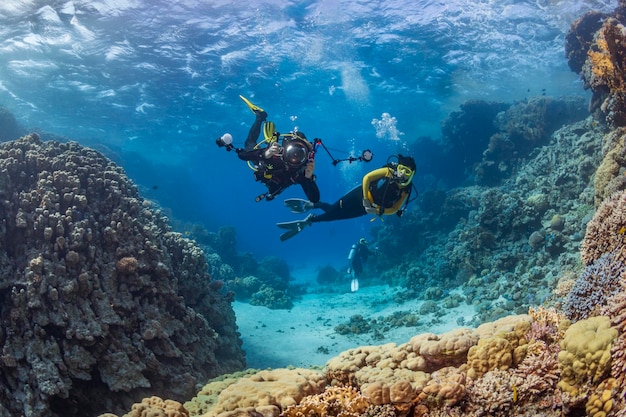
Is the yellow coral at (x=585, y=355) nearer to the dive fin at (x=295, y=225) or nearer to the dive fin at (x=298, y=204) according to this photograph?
the dive fin at (x=295, y=225)

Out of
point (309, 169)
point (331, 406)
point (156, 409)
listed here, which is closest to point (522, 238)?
point (309, 169)

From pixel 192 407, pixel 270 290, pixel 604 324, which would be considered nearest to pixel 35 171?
pixel 192 407

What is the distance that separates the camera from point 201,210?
47.5 m

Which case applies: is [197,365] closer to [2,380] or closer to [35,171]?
[2,380]

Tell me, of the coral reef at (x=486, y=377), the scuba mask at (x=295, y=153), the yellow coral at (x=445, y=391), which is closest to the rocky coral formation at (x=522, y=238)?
the coral reef at (x=486, y=377)

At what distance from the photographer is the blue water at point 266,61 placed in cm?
1777

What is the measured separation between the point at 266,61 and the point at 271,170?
18.2 meters

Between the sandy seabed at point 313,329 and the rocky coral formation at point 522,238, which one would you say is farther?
the rocky coral formation at point 522,238

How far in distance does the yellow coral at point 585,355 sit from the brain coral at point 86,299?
18.7ft

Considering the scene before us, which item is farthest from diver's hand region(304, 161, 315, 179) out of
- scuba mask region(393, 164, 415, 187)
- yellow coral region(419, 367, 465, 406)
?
yellow coral region(419, 367, 465, 406)

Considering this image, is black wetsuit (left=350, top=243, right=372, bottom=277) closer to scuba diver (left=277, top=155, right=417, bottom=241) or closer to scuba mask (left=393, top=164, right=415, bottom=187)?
scuba diver (left=277, top=155, right=417, bottom=241)

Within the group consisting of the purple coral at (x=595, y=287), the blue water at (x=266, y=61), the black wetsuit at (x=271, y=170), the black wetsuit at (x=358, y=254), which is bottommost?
the purple coral at (x=595, y=287)

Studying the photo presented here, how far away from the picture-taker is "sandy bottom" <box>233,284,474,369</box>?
10.1 meters

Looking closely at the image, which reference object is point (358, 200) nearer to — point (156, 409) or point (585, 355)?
point (585, 355)
